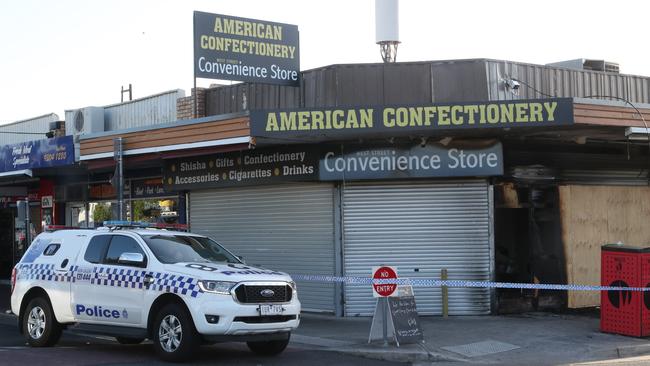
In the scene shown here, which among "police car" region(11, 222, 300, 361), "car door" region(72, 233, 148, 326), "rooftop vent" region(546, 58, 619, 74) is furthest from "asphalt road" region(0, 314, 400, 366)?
"rooftop vent" region(546, 58, 619, 74)

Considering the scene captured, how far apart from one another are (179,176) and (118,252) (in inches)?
286

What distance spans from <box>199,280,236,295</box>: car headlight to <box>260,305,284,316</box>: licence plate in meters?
0.52

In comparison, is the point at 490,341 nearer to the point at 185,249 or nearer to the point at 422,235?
the point at 422,235

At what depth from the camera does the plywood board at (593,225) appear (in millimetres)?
16569

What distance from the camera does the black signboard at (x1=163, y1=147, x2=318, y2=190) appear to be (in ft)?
52.1

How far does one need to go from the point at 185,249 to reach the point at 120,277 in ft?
3.24

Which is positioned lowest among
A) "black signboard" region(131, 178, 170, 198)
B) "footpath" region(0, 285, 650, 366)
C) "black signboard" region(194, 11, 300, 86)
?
"footpath" region(0, 285, 650, 366)

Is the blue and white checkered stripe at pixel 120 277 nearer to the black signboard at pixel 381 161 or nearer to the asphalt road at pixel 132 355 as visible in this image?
the asphalt road at pixel 132 355

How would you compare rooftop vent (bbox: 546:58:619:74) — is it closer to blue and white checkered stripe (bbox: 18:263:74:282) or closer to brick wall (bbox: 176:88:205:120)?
brick wall (bbox: 176:88:205:120)

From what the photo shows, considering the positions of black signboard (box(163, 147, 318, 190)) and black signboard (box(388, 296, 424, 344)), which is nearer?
black signboard (box(388, 296, 424, 344))

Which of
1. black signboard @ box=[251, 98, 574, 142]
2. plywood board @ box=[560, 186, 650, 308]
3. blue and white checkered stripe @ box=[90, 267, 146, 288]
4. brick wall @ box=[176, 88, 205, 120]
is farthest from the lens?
brick wall @ box=[176, 88, 205, 120]

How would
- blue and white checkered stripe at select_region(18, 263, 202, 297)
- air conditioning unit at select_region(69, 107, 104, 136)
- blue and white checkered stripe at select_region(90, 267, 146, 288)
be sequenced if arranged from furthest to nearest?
1. air conditioning unit at select_region(69, 107, 104, 136)
2. blue and white checkered stripe at select_region(90, 267, 146, 288)
3. blue and white checkered stripe at select_region(18, 263, 202, 297)

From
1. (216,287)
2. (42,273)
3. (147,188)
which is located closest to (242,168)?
(147,188)

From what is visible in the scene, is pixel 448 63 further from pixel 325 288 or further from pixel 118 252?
pixel 118 252
